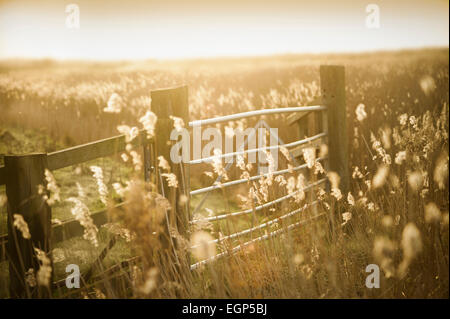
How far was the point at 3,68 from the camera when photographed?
8.29 m

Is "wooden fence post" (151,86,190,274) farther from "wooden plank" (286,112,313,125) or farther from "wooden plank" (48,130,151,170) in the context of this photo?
"wooden plank" (286,112,313,125)

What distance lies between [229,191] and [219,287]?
3555 mm

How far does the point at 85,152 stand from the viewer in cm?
283

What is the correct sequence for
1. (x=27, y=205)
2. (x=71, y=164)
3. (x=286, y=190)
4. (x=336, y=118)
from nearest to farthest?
(x=27, y=205)
(x=71, y=164)
(x=286, y=190)
(x=336, y=118)

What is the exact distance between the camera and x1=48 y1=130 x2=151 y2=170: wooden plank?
2691 mm

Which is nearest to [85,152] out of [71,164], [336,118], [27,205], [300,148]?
[71,164]

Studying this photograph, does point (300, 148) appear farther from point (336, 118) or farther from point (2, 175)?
point (2, 175)

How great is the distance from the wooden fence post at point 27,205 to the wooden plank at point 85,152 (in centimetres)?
9

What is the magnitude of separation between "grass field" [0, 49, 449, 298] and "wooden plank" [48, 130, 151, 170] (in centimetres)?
30

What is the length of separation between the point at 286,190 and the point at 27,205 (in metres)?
2.43

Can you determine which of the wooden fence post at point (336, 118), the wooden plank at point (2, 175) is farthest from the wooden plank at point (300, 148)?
the wooden plank at point (2, 175)

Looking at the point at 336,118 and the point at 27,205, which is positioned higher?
the point at 336,118

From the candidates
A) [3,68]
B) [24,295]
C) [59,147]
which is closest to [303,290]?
[24,295]

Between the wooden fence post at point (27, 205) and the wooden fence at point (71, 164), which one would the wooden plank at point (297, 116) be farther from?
the wooden fence post at point (27, 205)
